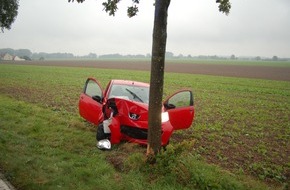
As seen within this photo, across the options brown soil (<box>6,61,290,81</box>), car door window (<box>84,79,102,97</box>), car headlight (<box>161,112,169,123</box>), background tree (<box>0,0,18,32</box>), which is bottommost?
brown soil (<box>6,61,290,81</box>)

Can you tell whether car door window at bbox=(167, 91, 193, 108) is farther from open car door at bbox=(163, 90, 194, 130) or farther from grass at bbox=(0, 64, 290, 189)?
grass at bbox=(0, 64, 290, 189)

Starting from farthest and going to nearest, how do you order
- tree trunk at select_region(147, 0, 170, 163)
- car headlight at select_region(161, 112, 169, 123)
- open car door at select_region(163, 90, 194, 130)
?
open car door at select_region(163, 90, 194, 130), car headlight at select_region(161, 112, 169, 123), tree trunk at select_region(147, 0, 170, 163)

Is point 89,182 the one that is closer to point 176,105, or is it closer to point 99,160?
point 99,160

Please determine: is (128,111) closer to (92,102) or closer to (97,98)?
(97,98)

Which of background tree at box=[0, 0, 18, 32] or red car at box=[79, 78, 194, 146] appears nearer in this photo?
red car at box=[79, 78, 194, 146]

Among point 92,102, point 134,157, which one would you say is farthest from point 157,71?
point 92,102

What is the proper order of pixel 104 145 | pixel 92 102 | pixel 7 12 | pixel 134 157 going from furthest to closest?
pixel 7 12 → pixel 92 102 → pixel 104 145 → pixel 134 157

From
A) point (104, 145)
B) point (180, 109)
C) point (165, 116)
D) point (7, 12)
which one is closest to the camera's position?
point (104, 145)

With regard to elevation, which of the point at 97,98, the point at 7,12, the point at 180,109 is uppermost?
the point at 7,12

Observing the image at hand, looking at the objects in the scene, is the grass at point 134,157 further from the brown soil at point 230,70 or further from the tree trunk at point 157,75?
the brown soil at point 230,70

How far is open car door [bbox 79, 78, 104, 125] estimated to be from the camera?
24.2 ft

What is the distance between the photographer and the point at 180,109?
23.7ft

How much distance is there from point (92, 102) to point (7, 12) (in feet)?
66.8

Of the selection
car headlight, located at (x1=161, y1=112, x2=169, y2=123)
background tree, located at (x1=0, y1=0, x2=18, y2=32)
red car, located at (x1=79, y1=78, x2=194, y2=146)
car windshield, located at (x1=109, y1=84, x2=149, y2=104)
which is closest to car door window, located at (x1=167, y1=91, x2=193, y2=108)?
red car, located at (x1=79, y1=78, x2=194, y2=146)
